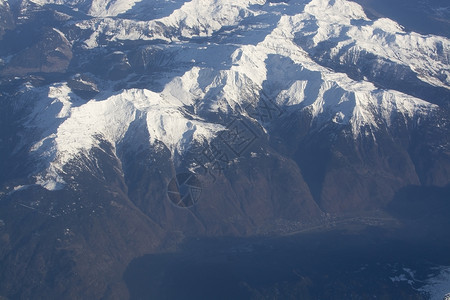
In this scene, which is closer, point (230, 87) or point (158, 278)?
point (158, 278)

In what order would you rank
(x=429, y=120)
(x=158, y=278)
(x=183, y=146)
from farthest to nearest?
Answer: 1. (x=429, y=120)
2. (x=183, y=146)
3. (x=158, y=278)

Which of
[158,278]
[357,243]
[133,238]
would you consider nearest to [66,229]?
[133,238]

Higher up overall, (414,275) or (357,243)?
(414,275)

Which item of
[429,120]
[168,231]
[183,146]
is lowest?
[168,231]

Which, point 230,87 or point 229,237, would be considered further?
point 230,87

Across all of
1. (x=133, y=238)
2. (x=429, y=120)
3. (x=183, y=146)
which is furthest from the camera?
(x=429, y=120)

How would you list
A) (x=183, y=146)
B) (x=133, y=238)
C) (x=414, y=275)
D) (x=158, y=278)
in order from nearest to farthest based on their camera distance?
(x=414, y=275), (x=158, y=278), (x=133, y=238), (x=183, y=146)

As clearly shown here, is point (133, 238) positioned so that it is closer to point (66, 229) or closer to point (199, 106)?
point (66, 229)

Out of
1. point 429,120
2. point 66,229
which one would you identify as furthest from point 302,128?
point 66,229

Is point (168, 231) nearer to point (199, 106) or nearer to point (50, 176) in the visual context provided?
point (50, 176)
